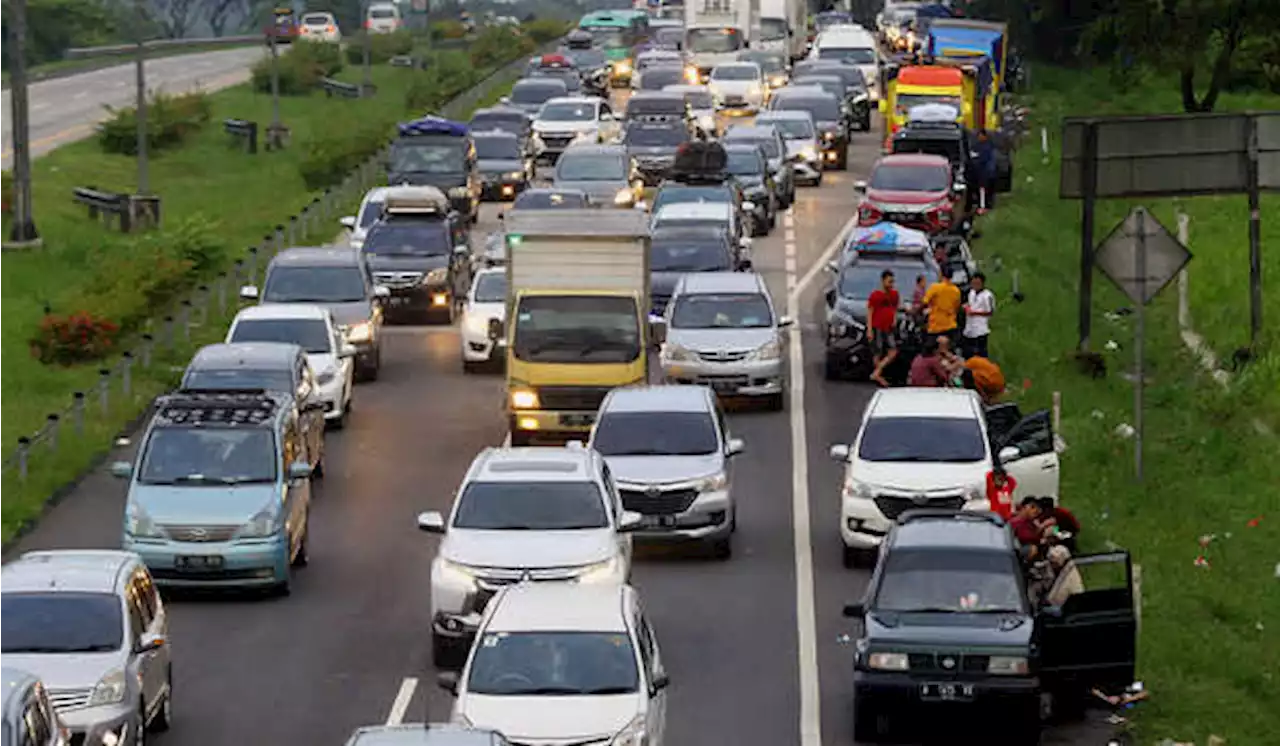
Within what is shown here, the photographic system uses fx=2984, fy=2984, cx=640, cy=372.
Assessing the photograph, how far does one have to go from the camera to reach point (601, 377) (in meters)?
37.1

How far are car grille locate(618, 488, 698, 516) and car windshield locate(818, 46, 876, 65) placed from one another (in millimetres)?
68407

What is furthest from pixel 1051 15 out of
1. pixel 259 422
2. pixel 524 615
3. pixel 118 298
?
pixel 524 615

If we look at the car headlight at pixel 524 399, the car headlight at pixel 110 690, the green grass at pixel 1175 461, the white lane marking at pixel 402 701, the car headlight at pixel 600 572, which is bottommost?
the green grass at pixel 1175 461

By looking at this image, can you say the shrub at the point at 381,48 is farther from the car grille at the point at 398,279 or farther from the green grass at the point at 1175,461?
the car grille at the point at 398,279

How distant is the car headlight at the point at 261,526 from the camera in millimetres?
29266

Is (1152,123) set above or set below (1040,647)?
above

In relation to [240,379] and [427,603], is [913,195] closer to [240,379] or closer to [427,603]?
[240,379]

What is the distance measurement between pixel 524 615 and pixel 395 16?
6302 inches

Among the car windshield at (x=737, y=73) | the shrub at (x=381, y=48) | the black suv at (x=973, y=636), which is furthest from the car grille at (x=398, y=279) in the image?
the shrub at (x=381, y=48)

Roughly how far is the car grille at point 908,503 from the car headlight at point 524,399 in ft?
24.7

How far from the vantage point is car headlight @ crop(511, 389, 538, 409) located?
3725 cm

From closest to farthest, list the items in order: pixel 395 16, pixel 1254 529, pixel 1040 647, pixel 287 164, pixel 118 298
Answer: pixel 1040 647 < pixel 1254 529 < pixel 118 298 < pixel 287 164 < pixel 395 16

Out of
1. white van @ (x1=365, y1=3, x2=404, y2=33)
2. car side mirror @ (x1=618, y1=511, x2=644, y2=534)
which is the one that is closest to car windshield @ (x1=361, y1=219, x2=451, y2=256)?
car side mirror @ (x1=618, y1=511, x2=644, y2=534)

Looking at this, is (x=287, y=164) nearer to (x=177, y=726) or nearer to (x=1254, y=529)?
(x=1254, y=529)
